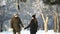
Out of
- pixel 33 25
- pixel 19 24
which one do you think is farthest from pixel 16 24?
pixel 33 25

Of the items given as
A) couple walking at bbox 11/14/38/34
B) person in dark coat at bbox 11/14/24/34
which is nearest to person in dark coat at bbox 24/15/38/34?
couple walking at bbox 11/14/38/34

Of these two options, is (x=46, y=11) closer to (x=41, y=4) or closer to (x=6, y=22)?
(x=41, y=4)

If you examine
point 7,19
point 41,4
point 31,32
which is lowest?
point 31,32

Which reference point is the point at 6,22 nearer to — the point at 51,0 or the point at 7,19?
the point at 7,19

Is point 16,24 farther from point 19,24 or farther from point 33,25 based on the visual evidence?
point 33,25

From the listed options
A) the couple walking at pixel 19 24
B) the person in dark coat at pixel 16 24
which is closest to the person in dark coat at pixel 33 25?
the couple walking at pixel 19 24

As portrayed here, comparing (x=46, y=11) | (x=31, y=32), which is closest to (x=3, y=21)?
(x=31, y=32)

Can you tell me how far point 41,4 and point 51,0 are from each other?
1.04 ft

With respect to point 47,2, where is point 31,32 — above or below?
below

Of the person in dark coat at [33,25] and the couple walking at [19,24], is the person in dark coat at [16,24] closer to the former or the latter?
the couple walking at [19,24]

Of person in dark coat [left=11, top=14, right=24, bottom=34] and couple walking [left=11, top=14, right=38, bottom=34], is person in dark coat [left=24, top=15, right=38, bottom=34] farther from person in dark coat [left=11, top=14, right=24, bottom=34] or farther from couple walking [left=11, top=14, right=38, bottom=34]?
person in dark coat [left=11, top=14, right=24, bottom=34]

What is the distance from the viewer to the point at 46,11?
5930mm

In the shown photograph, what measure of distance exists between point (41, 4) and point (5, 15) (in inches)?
41.0

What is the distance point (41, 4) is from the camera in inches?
233
